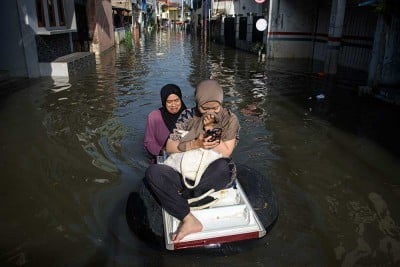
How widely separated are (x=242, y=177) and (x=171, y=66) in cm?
1299

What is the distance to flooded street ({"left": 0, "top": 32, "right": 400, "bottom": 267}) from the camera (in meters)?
3.24

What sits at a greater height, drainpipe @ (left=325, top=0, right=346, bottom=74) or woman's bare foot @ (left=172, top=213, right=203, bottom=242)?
drainpipe @ (left=325, top=0, right=346, bottom=74)

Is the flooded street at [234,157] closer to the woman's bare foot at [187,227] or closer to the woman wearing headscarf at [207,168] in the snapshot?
the woman's bare foot at [187,227]

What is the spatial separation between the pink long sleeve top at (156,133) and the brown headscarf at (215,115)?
110 cm

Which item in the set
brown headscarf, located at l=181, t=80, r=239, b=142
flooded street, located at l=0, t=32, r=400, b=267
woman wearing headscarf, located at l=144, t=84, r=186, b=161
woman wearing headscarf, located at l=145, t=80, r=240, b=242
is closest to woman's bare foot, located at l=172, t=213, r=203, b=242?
woman wearing headscarf, located at l=145, t=80, r=240, b=242

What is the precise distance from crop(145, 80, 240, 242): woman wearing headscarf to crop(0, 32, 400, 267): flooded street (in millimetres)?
501

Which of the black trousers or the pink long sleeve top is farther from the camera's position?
the pink long sleeve top

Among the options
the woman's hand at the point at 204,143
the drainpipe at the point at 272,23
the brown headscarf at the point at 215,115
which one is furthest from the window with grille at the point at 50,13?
the woman's hand at the point at 204,143

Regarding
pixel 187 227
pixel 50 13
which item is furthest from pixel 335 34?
pixel 187 227

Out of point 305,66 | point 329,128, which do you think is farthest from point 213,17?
point 329,128

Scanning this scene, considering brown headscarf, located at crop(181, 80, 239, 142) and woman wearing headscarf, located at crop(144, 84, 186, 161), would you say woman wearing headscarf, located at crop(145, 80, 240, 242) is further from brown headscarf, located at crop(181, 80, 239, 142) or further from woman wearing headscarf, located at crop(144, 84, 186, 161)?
woman wearing headscarf, located at crop(144, 84, 186, 161)

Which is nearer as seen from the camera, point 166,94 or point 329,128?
point 166,94

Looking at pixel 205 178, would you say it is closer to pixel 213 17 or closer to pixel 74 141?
pixel 74 141

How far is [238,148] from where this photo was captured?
5.97 m
